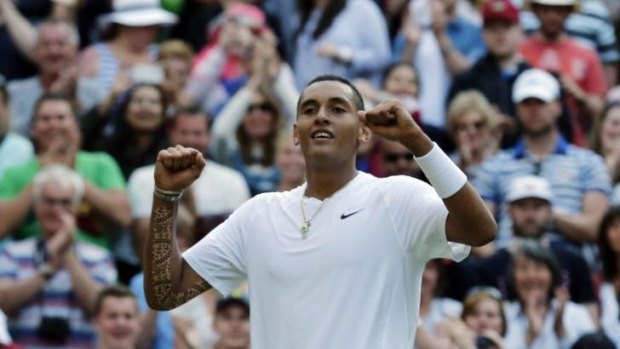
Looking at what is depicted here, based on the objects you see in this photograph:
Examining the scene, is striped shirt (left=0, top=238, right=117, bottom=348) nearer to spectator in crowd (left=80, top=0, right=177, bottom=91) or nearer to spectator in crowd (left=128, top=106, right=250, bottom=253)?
spectator in crowd (left=128, top=106, right=250, bottom=253)

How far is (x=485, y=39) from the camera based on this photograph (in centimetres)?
1438

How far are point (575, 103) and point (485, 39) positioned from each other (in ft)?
2.84

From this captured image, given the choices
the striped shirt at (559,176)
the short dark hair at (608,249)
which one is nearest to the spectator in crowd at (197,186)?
the striped shirt at (559,176)

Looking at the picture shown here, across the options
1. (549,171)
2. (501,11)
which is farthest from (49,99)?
(501,11)

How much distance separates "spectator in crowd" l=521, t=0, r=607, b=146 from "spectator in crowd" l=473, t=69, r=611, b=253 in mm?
1347

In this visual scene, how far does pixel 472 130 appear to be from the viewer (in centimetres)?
1335

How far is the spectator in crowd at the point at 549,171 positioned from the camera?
12.9m

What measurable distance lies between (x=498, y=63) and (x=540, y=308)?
Answer: 3191 millimetres

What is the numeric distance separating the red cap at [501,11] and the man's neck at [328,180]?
702 centimetres

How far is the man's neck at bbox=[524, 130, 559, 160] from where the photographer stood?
43.0 feet

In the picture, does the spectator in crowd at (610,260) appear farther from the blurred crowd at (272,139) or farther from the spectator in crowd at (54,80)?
the spectator in crowd at (54,80)

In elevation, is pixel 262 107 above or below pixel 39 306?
above

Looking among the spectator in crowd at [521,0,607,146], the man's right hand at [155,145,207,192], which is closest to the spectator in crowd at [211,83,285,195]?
the spectator in crowd at [521,0,607,146]

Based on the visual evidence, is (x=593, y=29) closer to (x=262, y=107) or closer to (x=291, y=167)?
(x=262, y=107)
